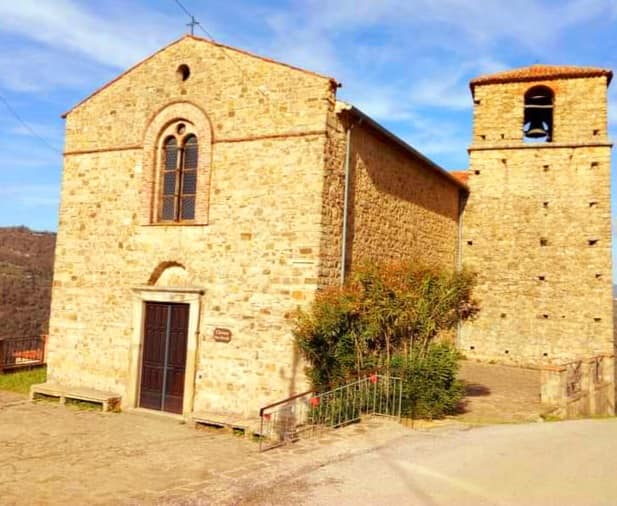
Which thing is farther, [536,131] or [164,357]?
[536,131]

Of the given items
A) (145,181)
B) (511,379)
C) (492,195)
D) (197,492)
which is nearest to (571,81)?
(492,195)

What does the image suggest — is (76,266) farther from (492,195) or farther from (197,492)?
(492,195)

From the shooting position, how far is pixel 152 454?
8461mm

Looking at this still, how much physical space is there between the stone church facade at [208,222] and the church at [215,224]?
1.2 inches

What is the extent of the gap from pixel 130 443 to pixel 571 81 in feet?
52.2

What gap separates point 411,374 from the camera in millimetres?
A: 9195

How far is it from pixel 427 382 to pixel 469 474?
10.2ft

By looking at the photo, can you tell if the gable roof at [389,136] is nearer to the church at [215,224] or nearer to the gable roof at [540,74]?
the church at [215,224]

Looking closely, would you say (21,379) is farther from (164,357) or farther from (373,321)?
(373,321)

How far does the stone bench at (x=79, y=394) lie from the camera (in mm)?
11492

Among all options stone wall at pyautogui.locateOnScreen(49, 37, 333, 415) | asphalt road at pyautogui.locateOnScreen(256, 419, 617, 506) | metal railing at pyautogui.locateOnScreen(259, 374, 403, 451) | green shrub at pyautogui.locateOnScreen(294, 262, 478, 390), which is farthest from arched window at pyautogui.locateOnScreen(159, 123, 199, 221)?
asphalt road at pyautogui.locateOnScreen(256, 419, 617, 506)

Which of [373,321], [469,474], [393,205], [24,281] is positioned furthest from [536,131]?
[24,281]

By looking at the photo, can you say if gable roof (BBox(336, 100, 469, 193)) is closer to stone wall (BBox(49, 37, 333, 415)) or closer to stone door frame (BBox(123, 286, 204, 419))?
stone wall (BBox(49, 37, 333, 415))

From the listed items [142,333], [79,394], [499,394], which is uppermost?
[142,333]
